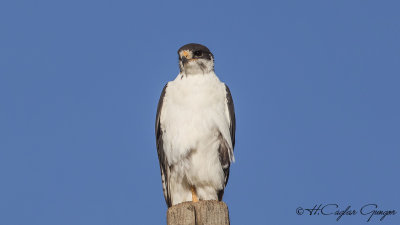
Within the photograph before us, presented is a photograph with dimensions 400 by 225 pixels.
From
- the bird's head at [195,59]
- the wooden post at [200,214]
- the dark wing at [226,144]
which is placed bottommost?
the wooden post at [200,214]

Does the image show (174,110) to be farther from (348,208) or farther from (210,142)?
(348,208)

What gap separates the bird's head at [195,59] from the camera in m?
7.85

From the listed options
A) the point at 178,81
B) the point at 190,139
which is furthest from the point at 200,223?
the point at 178,81

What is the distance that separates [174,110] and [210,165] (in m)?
0.84

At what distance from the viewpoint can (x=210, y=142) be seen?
24.7 ft

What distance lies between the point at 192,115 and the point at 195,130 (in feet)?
0.62

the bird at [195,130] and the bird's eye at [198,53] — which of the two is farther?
the bird's eye at [198,53]

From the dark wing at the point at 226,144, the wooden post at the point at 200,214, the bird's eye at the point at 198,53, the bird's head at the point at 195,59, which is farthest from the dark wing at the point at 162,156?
the wooden post at the point at 200,214

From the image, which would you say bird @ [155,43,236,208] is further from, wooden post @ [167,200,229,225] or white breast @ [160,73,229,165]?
wooden post @ [167,200,229,225]

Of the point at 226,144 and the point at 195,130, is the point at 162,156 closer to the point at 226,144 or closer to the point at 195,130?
the point at 195,130

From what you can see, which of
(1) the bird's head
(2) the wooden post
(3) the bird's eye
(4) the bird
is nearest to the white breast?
(4) the bird

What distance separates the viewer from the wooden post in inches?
215

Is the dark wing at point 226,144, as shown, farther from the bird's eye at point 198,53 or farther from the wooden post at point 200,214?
the wooden post at point 200,214

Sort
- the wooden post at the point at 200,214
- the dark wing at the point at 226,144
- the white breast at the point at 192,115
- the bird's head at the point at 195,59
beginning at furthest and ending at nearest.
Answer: the bird's head at the point at 195,59 → the dark wing at the point at 226,144 → the white breast at the point at 192,115 → the wooden post at the point at 200,214
